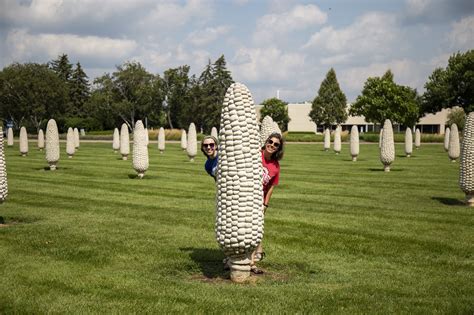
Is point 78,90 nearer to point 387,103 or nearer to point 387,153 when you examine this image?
point 387,103

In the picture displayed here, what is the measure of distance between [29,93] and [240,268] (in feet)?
302

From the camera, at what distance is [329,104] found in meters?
105

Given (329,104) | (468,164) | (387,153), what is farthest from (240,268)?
(329,104)

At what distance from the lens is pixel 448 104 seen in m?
86.4

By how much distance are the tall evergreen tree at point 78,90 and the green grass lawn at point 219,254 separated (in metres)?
97.3

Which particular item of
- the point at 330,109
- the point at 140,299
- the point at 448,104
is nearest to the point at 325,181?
the point at 140,299

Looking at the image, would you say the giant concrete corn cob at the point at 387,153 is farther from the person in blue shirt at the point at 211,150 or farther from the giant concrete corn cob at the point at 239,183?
the giant concrete corn cob at the point at 239,183

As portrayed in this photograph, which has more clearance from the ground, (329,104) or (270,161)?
(329,104)

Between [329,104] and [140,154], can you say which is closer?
[140,154]

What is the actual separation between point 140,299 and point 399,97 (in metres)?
93.3

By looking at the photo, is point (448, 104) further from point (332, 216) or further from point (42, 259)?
point (42, 259)

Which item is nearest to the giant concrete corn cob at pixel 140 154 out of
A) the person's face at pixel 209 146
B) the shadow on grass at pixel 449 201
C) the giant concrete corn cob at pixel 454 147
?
the shadow on grass at pixel 449 201

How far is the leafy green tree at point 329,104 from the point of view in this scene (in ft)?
344

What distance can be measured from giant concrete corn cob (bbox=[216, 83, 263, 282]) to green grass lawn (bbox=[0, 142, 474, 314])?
60 cm
